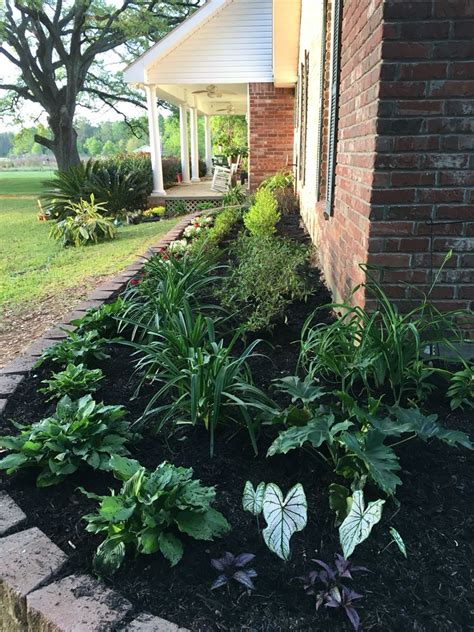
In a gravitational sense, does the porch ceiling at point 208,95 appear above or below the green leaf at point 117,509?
above

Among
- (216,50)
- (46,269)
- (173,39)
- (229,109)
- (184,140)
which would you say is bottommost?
(46,269)

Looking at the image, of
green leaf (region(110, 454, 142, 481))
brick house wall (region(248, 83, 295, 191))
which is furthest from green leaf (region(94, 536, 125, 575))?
brick house wall (region(248, 83, 295, 191))

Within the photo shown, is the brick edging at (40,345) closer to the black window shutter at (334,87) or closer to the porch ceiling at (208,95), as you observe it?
the black window shutter at (334,87)

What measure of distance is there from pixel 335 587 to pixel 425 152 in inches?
77.5

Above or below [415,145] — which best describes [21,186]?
below

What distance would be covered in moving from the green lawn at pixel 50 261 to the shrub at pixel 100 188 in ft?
2.40

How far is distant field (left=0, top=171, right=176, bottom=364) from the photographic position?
5172 mm

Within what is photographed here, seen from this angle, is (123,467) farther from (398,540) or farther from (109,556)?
(398,540)

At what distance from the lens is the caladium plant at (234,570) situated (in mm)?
1505

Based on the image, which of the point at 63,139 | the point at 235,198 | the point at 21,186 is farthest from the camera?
the point at 21,186

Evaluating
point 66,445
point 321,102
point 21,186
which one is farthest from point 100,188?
point 21,186

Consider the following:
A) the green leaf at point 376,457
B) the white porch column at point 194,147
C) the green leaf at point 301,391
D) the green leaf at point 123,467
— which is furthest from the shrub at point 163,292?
the white porch column at point 194,147

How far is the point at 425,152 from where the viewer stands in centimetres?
251

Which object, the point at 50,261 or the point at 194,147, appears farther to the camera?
the point at 194,147
